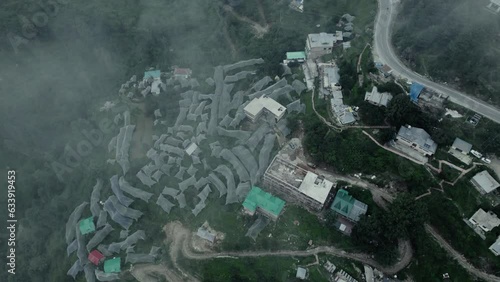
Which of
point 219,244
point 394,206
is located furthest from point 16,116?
point 394,206

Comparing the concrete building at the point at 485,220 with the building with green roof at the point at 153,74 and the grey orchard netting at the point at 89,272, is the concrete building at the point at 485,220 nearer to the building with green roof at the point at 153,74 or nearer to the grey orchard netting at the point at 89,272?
the grey orchard netting at the point at 89,272

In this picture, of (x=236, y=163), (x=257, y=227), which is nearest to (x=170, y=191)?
(x=236, y=163)

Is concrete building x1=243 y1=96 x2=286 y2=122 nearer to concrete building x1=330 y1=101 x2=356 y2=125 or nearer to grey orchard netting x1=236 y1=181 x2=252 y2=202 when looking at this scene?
concrete building x1=330 y1=101 x2=356 y2=125

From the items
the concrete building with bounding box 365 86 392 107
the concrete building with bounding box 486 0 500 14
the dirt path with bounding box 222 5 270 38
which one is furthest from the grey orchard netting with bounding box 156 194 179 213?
the concrete building with bounding box 486 0 500 14

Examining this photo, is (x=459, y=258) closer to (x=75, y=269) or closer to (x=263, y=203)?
(x=263, y=203)

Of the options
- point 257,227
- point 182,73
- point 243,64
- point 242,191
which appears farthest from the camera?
point 182,73

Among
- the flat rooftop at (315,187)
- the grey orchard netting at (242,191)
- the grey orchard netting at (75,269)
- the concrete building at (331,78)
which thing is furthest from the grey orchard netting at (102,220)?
the concrete building at (331,78)
